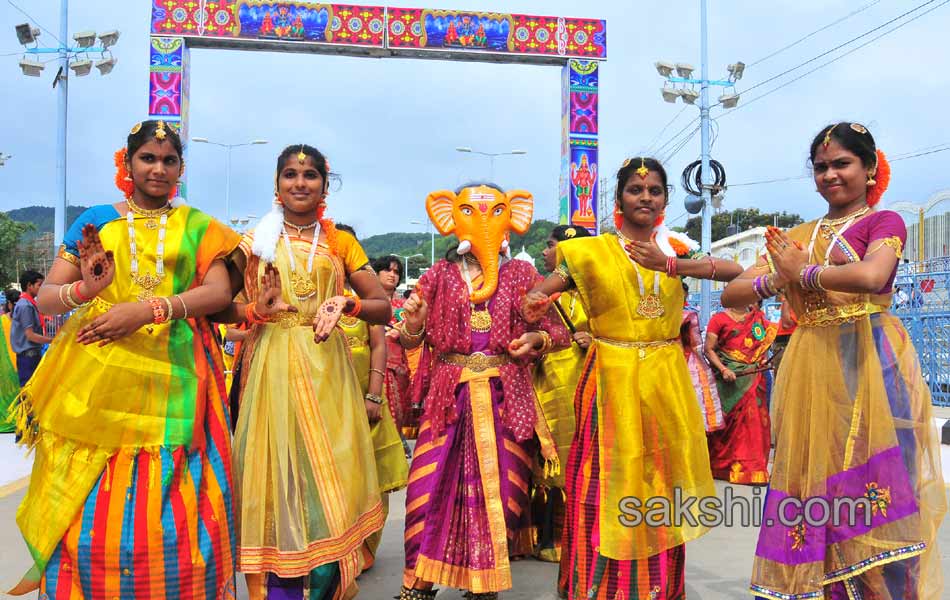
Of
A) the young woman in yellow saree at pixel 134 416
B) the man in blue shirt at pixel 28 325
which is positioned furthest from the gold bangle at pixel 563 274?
the man in blue shirt at pixel 28 325

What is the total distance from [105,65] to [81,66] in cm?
38

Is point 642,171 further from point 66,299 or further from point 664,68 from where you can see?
point 664,68

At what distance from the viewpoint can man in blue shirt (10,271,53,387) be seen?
917 centimetres

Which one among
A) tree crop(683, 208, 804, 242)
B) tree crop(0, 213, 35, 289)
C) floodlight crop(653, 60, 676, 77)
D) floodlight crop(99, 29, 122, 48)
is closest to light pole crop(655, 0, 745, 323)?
floodlight crop(653, 60, 676, 77)

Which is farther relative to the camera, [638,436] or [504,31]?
[504,31]

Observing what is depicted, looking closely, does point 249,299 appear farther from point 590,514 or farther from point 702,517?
point 702,517

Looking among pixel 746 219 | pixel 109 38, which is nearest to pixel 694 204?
pixel 109 38

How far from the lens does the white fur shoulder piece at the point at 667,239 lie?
360 centimetres

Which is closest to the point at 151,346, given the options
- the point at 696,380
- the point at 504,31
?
the point at 696,380

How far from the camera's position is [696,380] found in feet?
20.2

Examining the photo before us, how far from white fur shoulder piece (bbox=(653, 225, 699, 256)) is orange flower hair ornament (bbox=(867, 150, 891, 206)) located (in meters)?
0.84

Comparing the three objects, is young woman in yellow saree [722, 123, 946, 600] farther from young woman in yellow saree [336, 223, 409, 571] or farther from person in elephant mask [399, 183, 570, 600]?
young woman in yellow saree [336, 223, 409, 571]

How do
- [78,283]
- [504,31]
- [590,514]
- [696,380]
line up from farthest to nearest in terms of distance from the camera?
[504,31], [696,380], [590,514], [78,283]

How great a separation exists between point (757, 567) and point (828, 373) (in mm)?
786
